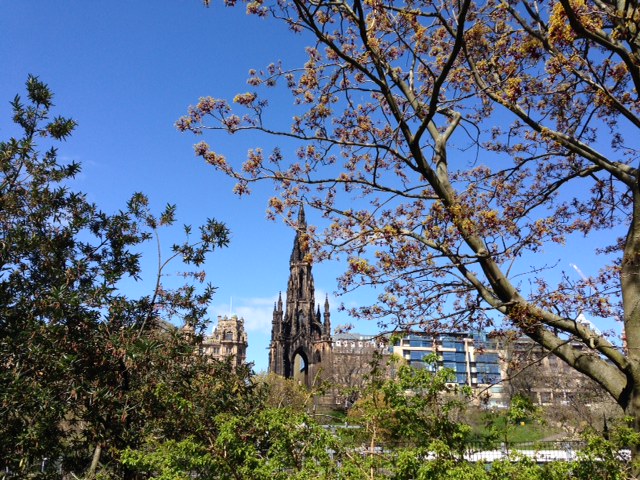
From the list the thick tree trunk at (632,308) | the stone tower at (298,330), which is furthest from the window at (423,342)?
the stone tower at (298,330)

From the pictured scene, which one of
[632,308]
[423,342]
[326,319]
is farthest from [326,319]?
[632,308]

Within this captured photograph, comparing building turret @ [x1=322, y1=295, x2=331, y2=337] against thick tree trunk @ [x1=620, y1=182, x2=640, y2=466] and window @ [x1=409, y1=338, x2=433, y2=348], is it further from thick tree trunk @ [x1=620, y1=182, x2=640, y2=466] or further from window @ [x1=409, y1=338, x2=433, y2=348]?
thick tree trunk @ [x1=620, y1=182, x2=640, y2=466]

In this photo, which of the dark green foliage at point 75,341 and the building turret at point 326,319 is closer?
the dark green foliage at point 75,341

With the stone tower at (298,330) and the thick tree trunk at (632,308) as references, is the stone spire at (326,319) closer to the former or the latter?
the stone tower at (298,330)

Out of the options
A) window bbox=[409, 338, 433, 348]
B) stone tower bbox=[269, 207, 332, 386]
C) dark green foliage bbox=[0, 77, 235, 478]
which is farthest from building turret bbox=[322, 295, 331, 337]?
dark green foliage bbox=[0, 77, 235, 478]

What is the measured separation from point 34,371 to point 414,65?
5915mm

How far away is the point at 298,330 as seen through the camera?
56.8 meters

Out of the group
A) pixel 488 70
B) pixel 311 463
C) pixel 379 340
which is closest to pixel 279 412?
pixel 311 463

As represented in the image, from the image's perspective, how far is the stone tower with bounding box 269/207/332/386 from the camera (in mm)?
55281

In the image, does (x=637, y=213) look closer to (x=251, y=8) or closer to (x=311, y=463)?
(x=311, y=463)

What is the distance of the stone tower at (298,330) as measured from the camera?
5528cm

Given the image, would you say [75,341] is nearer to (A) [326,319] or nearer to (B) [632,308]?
(B) [632,308]

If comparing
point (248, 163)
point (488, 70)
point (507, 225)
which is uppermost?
point (488, 70)

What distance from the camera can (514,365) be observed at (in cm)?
567
